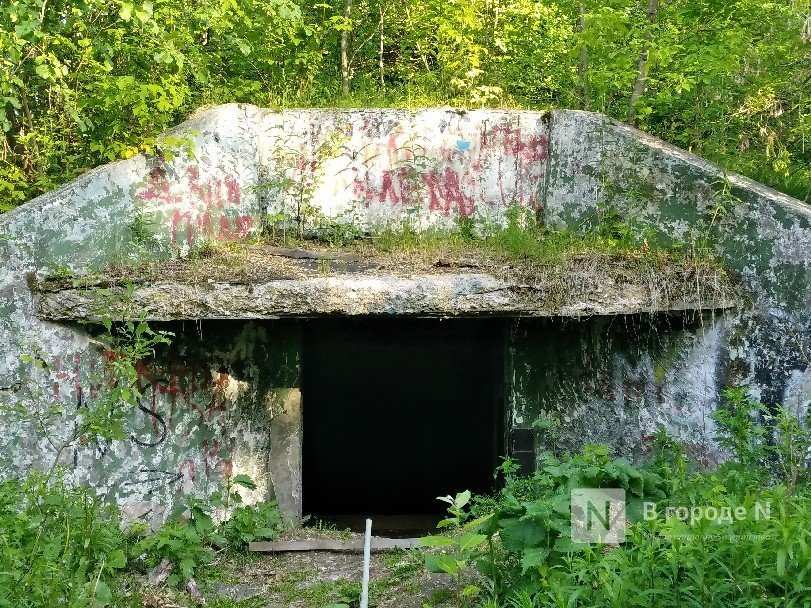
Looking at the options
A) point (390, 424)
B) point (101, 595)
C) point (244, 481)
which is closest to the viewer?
point (101, 595)

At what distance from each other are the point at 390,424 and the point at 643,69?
5.11 metres

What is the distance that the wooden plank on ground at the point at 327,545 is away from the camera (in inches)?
220

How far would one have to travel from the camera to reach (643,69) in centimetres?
720

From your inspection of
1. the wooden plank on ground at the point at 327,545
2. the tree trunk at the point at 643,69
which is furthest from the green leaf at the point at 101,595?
the tree trunk at the point at 643,69

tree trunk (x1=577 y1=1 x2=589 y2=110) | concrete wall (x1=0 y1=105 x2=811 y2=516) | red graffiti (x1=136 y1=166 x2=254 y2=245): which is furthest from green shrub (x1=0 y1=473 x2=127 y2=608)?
tree trunk (x1=577 y1=1 x2=589 y2=110)

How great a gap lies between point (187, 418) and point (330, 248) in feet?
5.86

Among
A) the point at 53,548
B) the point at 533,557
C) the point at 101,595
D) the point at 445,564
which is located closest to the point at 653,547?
the point at 533,557

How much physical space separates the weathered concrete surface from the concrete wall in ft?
1.12

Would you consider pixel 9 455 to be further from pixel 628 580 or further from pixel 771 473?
pixel 771 473

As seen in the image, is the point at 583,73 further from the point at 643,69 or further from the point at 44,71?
the point at 44,71

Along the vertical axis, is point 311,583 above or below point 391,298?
below

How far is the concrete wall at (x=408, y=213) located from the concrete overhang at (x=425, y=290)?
359mm

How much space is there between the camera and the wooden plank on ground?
5.58m

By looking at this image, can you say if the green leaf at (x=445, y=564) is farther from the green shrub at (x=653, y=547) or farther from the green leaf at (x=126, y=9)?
the green leaf at (x=126, y=9)
